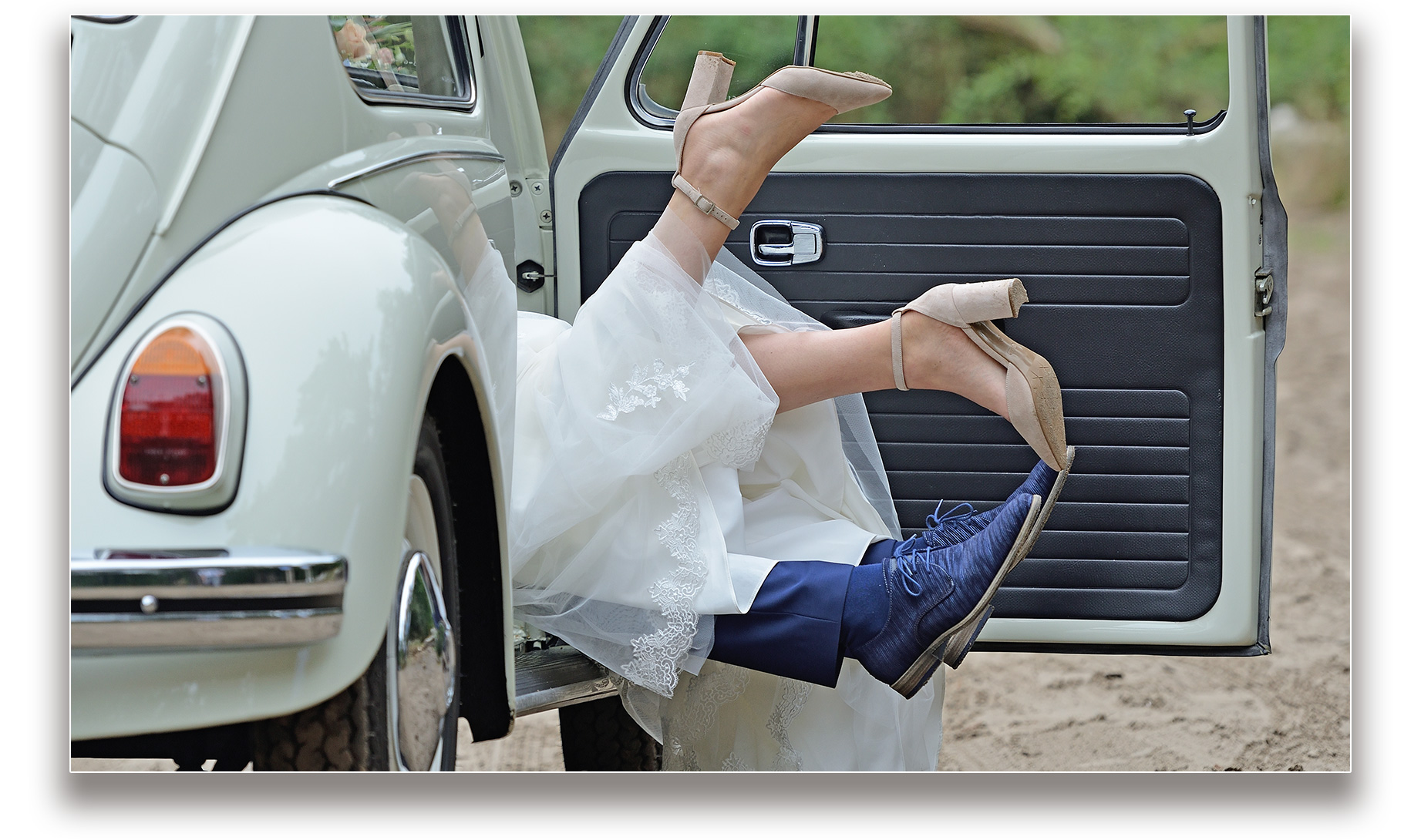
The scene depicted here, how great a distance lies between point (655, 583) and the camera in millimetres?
1582

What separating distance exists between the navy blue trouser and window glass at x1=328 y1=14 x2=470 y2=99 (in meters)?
0.83

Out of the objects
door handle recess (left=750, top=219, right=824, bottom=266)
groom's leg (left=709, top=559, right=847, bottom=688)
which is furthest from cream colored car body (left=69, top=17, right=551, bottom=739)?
door handle recess (left=750, top=219, right=824, bottom=266)

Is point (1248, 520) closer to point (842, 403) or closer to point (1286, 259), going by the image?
point (1286, 259)

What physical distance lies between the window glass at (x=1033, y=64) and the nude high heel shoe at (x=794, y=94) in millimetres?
301

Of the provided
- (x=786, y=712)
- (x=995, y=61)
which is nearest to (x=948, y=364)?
(x=786, y=712)

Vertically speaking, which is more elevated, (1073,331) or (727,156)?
(727,156)

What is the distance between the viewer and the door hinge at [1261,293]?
2055 mm

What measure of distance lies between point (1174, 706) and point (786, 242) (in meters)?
1.45

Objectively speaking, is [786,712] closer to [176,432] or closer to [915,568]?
[915,568]

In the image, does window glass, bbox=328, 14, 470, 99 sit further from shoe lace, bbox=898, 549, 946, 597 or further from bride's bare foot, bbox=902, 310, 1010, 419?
shoe lace, bbox=898, 549, 946, 597

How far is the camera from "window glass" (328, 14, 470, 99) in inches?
53.3

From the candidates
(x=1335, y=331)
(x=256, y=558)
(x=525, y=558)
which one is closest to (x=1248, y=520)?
(x=525, y=558)

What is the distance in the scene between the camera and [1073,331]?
212 centimetres

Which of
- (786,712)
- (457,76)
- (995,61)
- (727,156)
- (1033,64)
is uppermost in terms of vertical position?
(1033,64)
